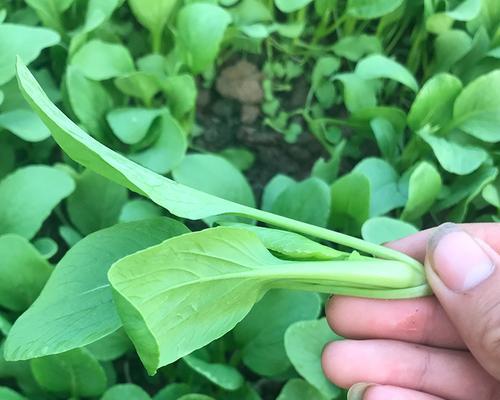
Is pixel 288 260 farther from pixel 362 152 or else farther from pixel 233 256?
pixel 362 152

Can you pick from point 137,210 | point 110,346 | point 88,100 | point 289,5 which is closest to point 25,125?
point 88,100

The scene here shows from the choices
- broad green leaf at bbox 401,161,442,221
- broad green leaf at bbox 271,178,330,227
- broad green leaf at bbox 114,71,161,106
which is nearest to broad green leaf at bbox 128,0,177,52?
broad green leaf at bbox 114,71,161,106

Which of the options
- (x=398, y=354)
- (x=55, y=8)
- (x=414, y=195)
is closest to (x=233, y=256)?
(x=398, y=354)

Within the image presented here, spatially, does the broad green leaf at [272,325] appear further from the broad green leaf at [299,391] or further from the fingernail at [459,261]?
the fingernail at [459,261]

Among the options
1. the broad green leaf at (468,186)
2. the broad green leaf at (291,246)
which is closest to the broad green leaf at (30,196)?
the broad green leaf at (291,246)

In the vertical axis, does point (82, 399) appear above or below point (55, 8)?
below

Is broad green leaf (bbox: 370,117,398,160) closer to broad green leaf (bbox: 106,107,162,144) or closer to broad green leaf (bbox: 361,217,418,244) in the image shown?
broad green leaf (bbox: 361,217,418,244)
